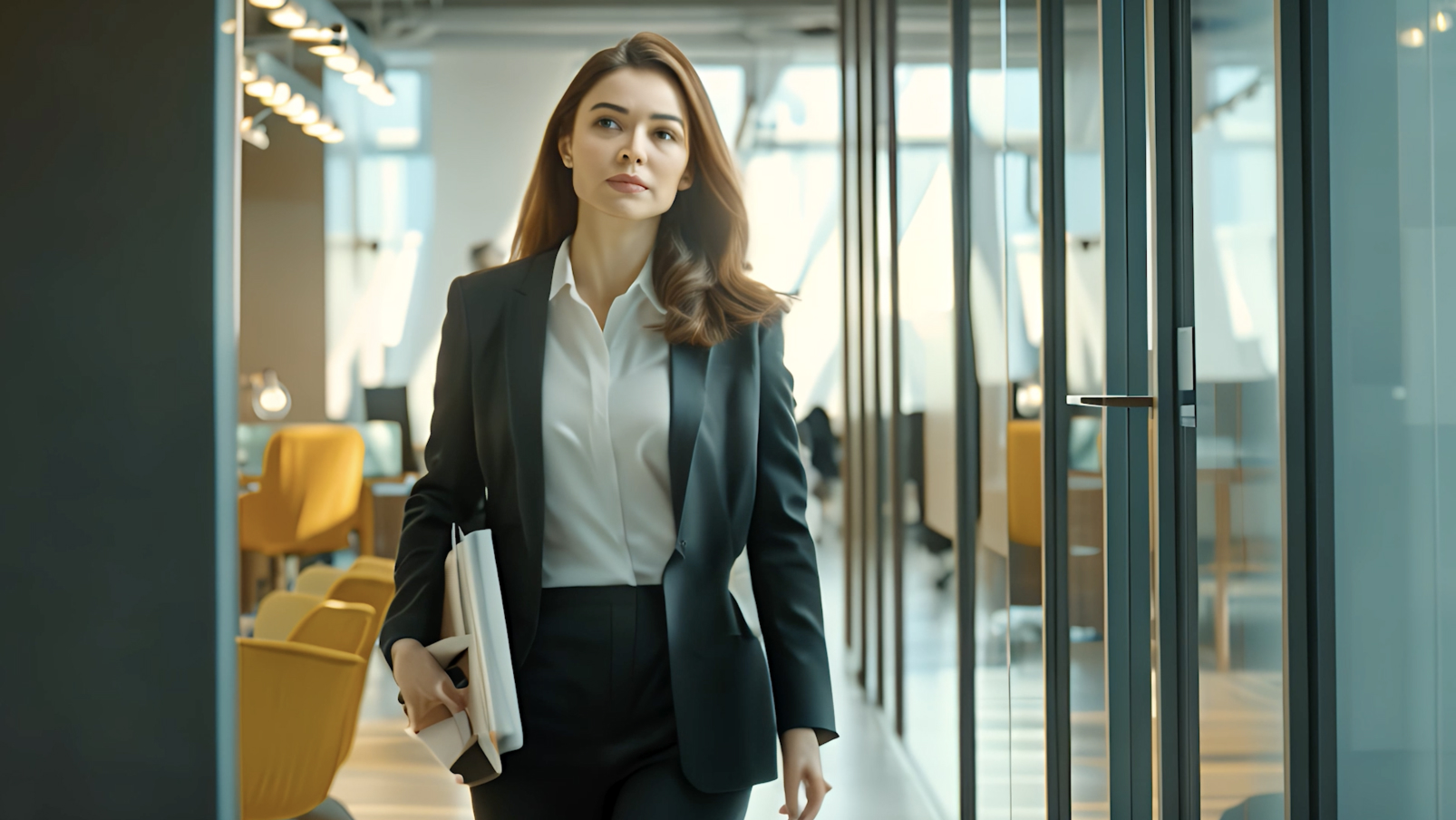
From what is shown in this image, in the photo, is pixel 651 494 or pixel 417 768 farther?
pixel 417 768

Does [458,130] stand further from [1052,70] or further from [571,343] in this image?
[571,343]

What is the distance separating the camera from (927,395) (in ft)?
11.3

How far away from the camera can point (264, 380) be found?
474cm

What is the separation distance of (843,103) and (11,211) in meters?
4.16

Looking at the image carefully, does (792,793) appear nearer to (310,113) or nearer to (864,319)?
(864,319)

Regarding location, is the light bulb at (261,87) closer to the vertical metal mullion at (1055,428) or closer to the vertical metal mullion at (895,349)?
the vertical metal mullion at (895,349)

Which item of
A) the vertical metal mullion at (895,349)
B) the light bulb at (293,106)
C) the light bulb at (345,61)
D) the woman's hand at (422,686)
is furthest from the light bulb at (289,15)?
the woman's hand at (422,686)

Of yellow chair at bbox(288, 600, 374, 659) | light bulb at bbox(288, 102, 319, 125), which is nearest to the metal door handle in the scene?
yellow chair at bbox(288, 600, 374, 659)

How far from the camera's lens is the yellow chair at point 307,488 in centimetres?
467

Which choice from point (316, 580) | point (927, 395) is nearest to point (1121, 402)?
point (927, 395)

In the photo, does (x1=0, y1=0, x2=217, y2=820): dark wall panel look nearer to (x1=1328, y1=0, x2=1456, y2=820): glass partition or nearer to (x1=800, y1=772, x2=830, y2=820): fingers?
(x1=800, y1=772, x2=830, y2=820): fingers

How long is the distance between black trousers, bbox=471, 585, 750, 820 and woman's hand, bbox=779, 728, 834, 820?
0.37 ft

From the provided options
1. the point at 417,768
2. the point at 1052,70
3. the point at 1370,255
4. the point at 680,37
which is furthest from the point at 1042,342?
the point at 680,37

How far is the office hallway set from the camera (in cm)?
318
